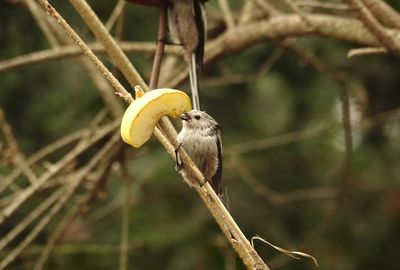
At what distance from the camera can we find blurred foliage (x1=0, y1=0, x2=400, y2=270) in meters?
3.89

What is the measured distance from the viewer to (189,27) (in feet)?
7.16

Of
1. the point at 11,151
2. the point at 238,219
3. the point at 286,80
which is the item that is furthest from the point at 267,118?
the point at 11,151

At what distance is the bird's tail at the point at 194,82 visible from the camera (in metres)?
1.97

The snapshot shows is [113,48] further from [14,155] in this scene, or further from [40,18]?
[40,18]

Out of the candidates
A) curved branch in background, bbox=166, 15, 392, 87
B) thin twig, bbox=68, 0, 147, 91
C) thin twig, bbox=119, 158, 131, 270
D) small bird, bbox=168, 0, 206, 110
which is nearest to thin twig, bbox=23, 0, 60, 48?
curved branch in background, bbox=166, 15, 392, 87

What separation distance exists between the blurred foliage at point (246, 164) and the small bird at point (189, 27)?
4.73 ft

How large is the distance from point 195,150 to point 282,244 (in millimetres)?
2244

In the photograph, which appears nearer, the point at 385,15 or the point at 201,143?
the point at 201,143

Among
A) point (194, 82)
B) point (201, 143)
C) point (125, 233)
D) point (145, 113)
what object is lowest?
point (125, 233)

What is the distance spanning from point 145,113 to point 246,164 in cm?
303

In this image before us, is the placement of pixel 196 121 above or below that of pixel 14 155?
above

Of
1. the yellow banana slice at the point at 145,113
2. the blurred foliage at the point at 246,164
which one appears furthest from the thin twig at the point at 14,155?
the yellow banana slice at the point at 145,113

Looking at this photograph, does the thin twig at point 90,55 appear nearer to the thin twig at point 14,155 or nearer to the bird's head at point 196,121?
the bird's head at point 196,121

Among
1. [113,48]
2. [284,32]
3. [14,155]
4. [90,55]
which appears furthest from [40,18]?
[90,55]
